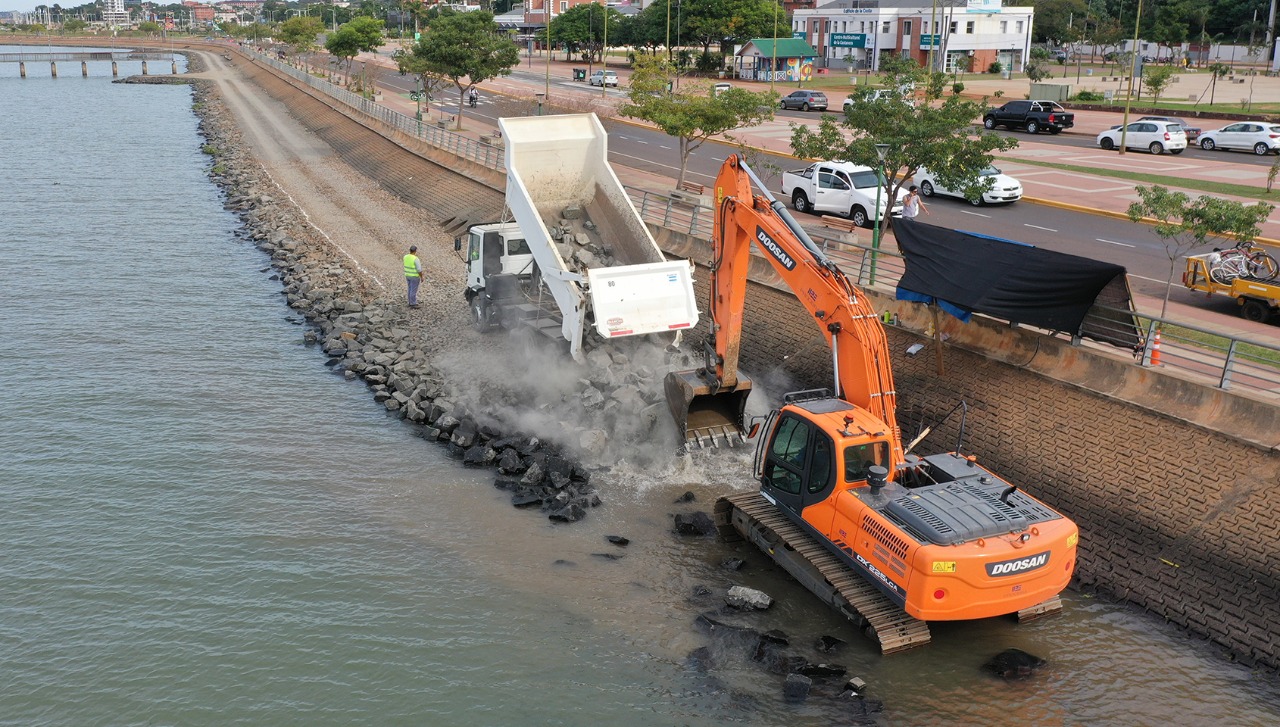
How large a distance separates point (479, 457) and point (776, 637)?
7.40 m

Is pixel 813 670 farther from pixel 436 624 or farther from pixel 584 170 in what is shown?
pixel 584 170

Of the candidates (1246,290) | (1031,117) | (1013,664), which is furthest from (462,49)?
(1013,664)

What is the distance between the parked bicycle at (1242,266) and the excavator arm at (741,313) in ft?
33.1

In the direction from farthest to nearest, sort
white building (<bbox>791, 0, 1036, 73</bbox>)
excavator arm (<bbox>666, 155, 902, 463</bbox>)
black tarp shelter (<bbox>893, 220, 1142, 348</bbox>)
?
white building (<bbox>791, 0, 1036, 73</bbox>) → black tarp shelter (<bbox>893, 220, 1142, 348</bbox>) → excavator arm (<bbox>666, 155, 902, 463</bbox>)

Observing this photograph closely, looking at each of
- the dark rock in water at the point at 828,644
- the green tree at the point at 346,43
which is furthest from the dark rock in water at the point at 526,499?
the green tree at the point at 346,43

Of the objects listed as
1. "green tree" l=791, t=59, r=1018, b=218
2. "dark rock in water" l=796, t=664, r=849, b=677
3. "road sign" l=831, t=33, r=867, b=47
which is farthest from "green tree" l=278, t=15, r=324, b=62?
"dark rock in water" l=796, t=664, r=849, b=677

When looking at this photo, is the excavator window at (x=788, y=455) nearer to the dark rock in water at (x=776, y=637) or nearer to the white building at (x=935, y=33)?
the dark rock in water at (x=776, y=637)

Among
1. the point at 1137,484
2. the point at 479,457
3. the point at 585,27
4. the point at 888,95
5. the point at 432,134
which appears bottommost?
the point at 479,457

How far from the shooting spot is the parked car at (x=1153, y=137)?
44.4 metres

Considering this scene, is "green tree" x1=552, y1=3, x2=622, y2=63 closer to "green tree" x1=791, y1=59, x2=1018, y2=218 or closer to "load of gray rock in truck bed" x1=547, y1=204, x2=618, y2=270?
"green tree" x1=791, y1=59, x2=1018, y2=218

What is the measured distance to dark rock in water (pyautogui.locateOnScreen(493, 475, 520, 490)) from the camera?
17906 mm

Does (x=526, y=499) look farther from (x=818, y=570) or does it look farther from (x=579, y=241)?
(x=579, y=241)

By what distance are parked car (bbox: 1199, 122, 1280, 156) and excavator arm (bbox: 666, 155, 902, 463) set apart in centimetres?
3661

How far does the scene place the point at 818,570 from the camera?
13438 millimetres
